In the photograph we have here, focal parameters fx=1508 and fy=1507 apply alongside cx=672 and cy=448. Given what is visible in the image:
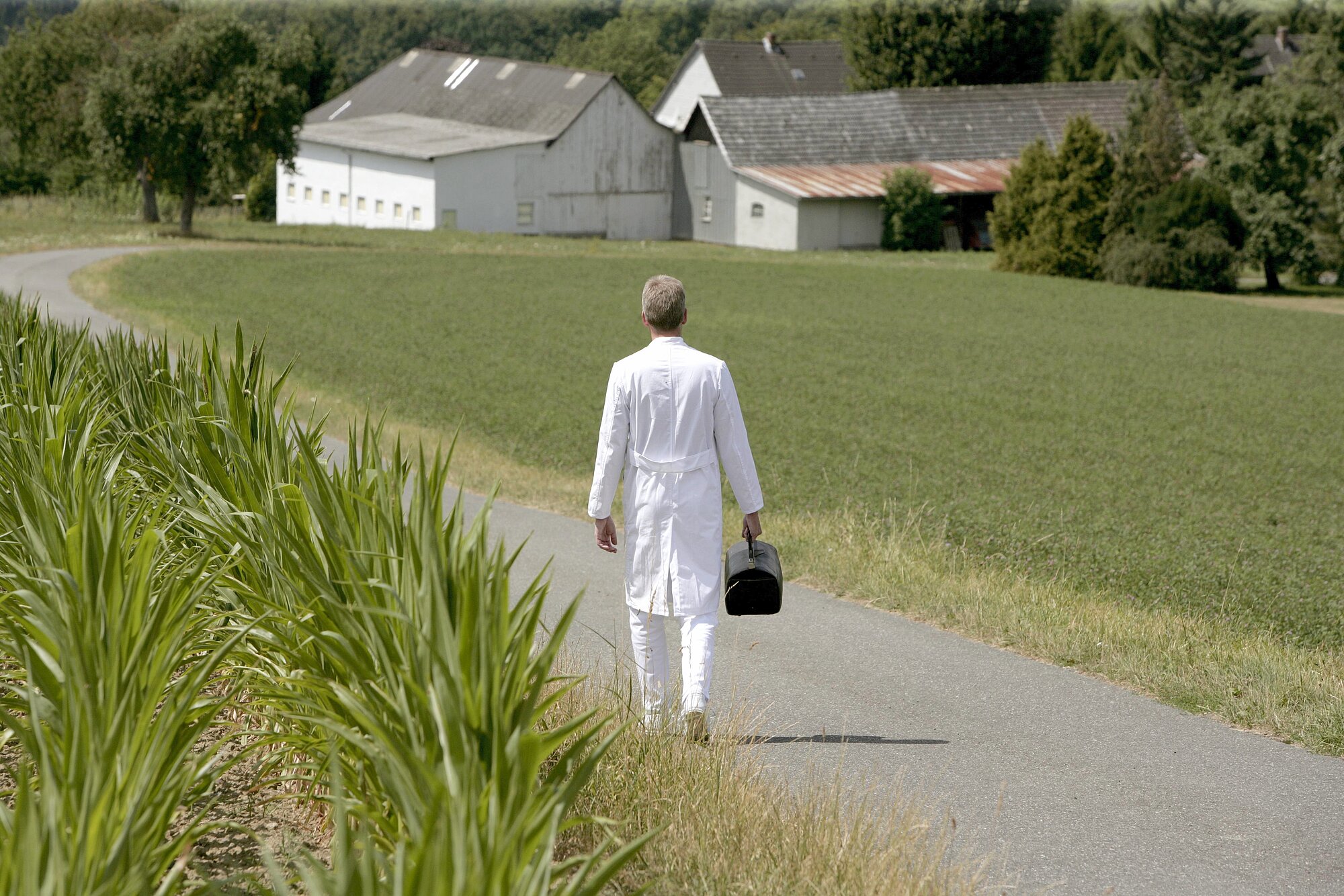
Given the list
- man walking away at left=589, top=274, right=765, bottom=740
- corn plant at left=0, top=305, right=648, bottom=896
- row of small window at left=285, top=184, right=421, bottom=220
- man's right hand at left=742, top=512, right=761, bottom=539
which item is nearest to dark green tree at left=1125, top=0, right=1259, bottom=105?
row of small window at left=285, top=184, right=421, bottom=220

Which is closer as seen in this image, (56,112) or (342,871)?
(342,871)

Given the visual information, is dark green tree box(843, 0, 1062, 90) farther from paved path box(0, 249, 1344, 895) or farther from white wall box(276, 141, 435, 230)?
paved path box(0, 249, 1344, 895)

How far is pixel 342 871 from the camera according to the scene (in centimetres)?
292

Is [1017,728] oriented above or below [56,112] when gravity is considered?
below

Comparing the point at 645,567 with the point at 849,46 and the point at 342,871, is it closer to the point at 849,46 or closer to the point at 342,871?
the point at 342,871

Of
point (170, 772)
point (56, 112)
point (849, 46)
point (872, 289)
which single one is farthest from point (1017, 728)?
point (849, 46)

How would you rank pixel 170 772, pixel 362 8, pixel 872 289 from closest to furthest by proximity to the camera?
pixel 170 772, pixel 872 289, pixel 362 8

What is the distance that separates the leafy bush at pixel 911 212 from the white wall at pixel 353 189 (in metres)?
19.8

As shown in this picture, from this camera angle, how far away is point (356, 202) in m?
71.8

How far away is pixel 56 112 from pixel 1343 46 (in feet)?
184

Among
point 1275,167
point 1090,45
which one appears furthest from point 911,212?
point 1090,45

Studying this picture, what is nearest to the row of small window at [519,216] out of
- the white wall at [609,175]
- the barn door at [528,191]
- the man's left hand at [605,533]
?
the barn door at [528,191]

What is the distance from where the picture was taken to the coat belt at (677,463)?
20.4ft

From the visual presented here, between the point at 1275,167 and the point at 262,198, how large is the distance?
5083 centimetres
